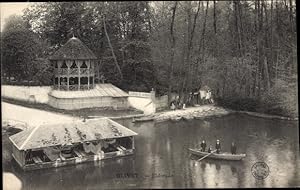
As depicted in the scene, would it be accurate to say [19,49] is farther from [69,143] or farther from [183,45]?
[183,45]

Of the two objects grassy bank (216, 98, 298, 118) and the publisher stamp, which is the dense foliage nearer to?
grassy bank (216, 98, 298, 118)

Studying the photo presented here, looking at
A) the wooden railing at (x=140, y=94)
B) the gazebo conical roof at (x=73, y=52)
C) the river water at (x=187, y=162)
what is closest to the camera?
the river water at (x=187, y=162)

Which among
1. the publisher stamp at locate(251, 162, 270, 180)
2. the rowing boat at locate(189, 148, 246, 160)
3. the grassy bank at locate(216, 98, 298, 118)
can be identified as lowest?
the publisher stamp at locate(251, 162, 270, 180)

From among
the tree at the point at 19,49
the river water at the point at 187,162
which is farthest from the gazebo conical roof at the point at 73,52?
the river water at the point at 187,162

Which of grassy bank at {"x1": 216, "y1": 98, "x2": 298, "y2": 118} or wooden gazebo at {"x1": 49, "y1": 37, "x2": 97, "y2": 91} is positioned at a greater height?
wooden gazebo at {"x1": 49, "y1": 37, "x2": 97, "y2": 91}

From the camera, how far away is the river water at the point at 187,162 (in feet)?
14.9

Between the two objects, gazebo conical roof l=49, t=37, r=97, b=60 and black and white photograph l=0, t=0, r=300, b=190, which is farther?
gazebo conical roof l=49, t=37, r=97, b=60

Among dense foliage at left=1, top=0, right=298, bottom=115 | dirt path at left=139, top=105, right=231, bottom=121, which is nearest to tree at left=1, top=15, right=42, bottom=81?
dense foliage at left=1, top=0, right=298, bottom=115

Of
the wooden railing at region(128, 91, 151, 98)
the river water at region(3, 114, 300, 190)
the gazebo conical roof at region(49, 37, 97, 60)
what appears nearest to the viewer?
the river water at region(3, 114, 300, 190)

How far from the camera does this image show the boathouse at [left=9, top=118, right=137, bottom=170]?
4.60 metres

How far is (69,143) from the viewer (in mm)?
4770

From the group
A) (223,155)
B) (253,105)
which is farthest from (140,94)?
(253,105)

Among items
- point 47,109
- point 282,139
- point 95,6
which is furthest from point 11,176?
point 282,139

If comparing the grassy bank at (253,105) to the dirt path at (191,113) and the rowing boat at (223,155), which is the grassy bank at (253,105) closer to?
the dirt path at (191,113)
